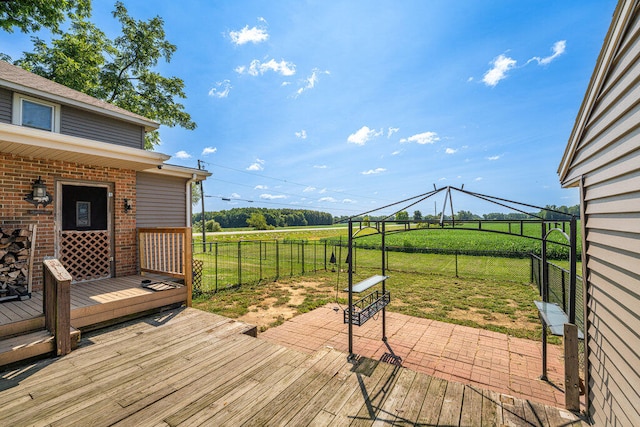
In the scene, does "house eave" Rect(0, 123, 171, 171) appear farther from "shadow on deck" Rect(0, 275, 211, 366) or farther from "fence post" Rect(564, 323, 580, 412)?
"fence post" Rect(564, 323, 580, 412)

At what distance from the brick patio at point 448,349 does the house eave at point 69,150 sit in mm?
4415

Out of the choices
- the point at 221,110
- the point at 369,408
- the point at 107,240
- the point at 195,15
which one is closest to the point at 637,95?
the point at 369,408

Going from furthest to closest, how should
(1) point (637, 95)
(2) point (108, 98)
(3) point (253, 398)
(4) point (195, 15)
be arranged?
(2) point (108, 98) → (4) point (195, 15) → (3) point (253, 398) → (1) point (637, 95)

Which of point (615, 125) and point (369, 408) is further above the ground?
point (615, 125)

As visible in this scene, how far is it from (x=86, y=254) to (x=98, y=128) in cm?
381

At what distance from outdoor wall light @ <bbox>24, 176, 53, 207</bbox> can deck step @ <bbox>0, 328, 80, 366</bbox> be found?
108 inches

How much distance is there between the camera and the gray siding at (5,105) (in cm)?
593

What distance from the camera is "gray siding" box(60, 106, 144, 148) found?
6.80 m

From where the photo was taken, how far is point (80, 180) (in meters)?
5.50

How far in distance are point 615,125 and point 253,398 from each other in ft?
12.7

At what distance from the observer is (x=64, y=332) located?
324 centimetres

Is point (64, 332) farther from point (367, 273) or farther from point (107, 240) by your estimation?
point (367, 273)

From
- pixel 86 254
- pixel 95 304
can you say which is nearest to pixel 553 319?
pixel 95 304

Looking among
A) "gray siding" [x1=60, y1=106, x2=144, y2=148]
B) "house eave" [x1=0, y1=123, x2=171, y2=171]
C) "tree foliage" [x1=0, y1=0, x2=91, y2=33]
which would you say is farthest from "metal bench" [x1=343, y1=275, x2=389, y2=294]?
"tree foliage" [x1=0, y1=0, x2=91, y2=33]
